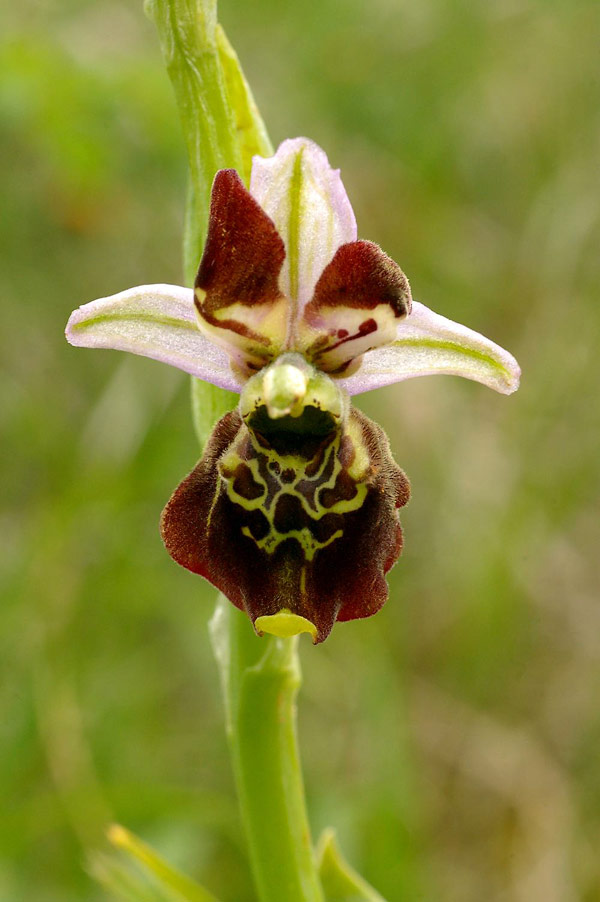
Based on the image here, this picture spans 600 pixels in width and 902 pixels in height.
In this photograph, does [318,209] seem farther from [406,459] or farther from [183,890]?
[406,459]

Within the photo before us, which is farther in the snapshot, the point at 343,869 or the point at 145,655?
the point at 145,655

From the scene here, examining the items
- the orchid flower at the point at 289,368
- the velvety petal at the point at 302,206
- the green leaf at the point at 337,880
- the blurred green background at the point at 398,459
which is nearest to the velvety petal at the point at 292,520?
the orchid flower at the point at 289,368

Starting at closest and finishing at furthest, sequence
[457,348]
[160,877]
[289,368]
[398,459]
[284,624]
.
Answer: [284,624]
[289,368]
[457,348]
[160,877]
[398,459]

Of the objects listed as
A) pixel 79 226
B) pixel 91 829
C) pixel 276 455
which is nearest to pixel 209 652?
pixel 91 829

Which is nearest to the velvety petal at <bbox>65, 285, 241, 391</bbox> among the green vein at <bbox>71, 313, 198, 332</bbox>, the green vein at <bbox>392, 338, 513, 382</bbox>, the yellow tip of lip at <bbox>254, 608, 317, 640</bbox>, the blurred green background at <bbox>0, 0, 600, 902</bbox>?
the green vein at <bbox>71, 313, 198, 332</bbox>

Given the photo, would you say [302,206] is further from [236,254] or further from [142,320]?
[142,320]

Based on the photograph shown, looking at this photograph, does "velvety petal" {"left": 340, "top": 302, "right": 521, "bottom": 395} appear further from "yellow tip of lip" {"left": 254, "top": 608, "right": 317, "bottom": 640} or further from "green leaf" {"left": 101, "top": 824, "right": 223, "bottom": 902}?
"green leaf" {"left": 101, "top": 824, "right": 223, "bottom": 902}

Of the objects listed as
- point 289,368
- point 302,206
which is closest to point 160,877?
point 289,368
